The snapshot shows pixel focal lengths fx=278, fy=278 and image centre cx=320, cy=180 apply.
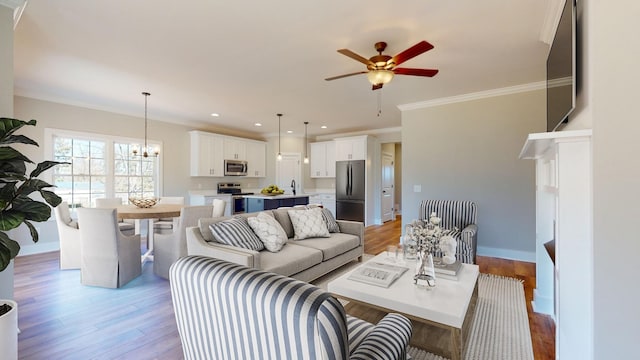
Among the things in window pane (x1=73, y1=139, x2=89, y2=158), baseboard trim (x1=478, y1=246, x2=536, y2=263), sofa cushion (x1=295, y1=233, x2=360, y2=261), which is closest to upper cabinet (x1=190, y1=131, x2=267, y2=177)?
window pane (x1=73, y1=139, x2=89, y2=158)

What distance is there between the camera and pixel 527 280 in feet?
11.0

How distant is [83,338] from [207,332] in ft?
6.10

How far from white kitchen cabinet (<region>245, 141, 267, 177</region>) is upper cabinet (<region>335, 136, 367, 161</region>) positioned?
7.18 ft

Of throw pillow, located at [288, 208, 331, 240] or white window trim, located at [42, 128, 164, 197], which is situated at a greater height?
white window trim, located at [42, 128, 164, 197]

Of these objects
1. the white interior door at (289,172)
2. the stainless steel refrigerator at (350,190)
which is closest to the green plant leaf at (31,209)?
the stainless steel refrigerator at (350,190)

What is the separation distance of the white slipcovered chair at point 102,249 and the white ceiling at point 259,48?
1788mm

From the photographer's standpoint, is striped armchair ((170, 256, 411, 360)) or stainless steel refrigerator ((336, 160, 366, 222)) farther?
stainless steel refrigerator ((336, 160, 366, 222))

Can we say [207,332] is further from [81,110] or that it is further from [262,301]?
[81,110]

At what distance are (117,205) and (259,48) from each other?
362 centimetres

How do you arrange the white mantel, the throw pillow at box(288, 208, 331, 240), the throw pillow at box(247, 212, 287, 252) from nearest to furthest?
1. the white mantel
2. the throw pillow at box(247, 212, 287, 252)
3. the throw pillow at box(288, 208, 331, 240)

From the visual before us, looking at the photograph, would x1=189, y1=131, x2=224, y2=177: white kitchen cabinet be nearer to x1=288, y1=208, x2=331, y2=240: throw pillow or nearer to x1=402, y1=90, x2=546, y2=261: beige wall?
x1=288, y1=208, x2=331, y2=240: throw pillow

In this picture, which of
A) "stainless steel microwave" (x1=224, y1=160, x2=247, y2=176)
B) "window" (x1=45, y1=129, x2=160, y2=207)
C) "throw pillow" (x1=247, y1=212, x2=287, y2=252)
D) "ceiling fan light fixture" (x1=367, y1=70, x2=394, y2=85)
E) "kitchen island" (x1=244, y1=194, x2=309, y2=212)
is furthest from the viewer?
"stainless steel microwave" (x1=224, y1=160, x2=247, y2=176)

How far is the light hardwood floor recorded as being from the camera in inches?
78.9

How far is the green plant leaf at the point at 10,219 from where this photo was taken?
152cm
